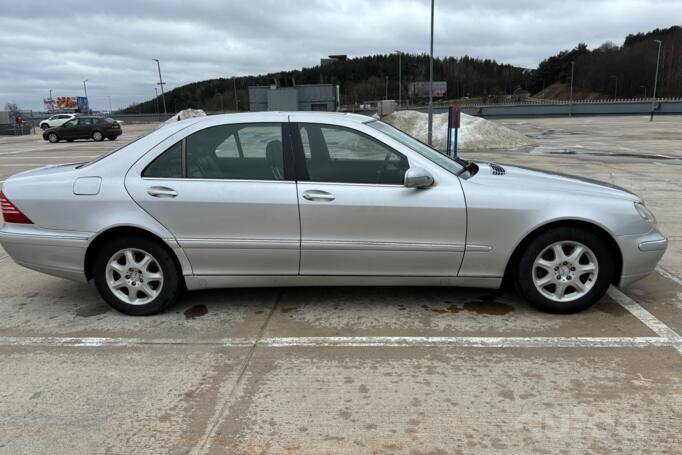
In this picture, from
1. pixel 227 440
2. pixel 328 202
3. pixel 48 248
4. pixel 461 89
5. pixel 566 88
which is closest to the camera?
pixel 227 440

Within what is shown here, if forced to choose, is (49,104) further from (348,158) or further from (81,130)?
(348,158)

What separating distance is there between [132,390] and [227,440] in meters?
0.81

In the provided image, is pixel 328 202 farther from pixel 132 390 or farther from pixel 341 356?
pixel 132 390

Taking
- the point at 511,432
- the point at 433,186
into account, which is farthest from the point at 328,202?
the point at 511,432

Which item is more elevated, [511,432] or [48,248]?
[48,248]

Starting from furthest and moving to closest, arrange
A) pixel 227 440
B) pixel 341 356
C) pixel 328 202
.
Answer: pixel 328 202 → pixel 341 356 → pixel 227 440

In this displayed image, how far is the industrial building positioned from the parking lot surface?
38.3 metres

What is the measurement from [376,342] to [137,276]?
191cm

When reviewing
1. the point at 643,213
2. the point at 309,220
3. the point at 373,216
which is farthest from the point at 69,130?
the point at 643,213

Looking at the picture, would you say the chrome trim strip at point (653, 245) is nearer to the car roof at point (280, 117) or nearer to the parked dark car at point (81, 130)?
the car roof at point (280, 117)

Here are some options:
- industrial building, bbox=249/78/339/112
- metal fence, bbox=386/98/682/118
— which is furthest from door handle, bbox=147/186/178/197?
metal fence, bbox=386/98/682/118

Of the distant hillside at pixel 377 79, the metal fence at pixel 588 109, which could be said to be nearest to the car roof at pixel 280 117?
the metal fence at pixel 588 109

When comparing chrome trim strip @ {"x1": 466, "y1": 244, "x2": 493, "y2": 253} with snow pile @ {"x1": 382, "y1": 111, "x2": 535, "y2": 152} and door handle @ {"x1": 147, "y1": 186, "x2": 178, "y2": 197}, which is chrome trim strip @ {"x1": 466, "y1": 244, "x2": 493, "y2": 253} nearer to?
door handle @ {"x1": 147, "y1": 186, "x2": 178, "y2": 197}

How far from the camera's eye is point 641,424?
2572 millimetres
